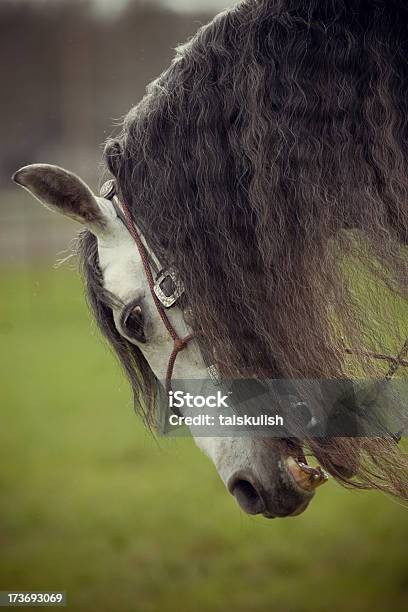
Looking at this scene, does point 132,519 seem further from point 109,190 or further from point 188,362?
point 109,190

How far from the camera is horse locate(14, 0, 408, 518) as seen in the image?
1.62m

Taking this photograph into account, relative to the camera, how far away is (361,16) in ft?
5.32

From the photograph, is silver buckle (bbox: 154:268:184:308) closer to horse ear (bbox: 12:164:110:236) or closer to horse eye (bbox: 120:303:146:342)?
horse eye (bbox: 120:303:146:342)

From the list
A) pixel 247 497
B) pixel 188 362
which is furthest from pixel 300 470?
pixel 188 362

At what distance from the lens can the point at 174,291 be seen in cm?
172

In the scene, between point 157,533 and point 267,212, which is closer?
point 267,212

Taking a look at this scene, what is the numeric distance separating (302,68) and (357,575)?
2.28m

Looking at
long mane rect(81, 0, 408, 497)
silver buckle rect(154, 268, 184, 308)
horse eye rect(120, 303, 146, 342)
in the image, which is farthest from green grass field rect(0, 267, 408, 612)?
long mane rect(81, 0, 408, 497)

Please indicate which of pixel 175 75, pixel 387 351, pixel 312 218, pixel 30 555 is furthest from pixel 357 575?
pixel 175 75

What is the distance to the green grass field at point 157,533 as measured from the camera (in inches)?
122

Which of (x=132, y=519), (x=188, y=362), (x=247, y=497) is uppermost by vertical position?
(x=188, y=362)

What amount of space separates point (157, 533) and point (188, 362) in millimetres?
2266

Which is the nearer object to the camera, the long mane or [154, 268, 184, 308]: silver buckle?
the long mane

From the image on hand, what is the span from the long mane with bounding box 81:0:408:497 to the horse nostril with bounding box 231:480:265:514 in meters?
0.17
